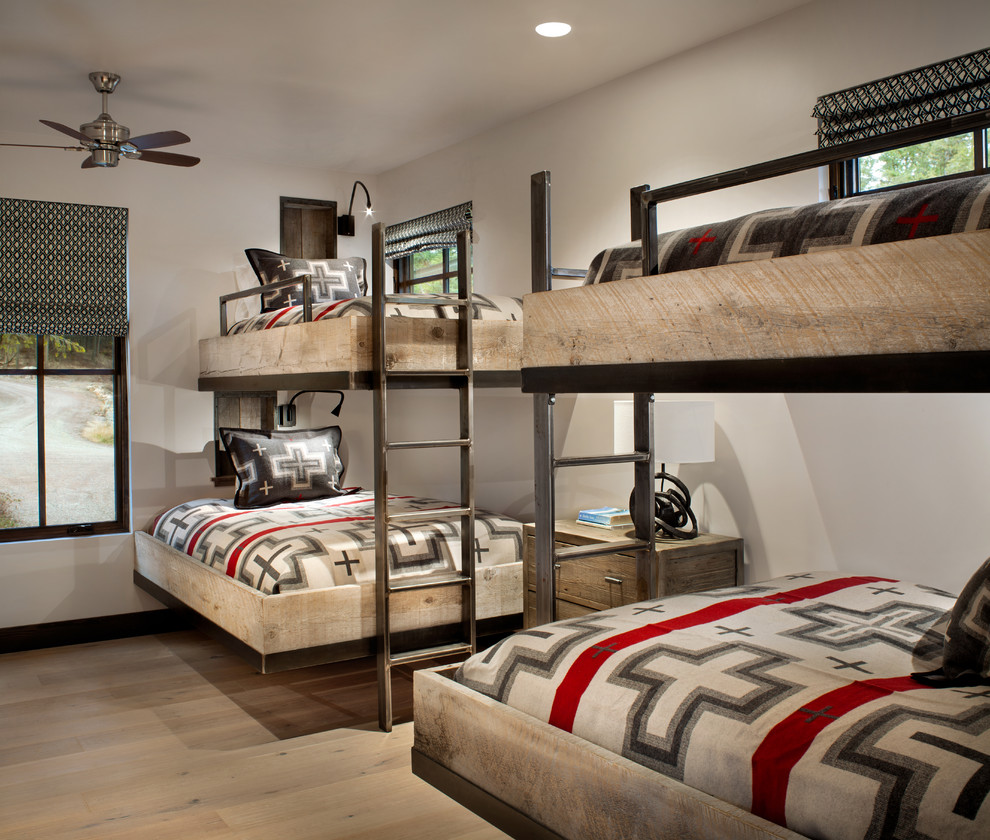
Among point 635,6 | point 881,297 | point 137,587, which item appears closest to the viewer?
point 881,297

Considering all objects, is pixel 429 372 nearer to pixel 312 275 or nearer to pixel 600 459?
pixel 600 459

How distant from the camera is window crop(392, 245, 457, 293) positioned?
5090 millimetres

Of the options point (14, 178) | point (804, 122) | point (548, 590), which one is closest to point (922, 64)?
point (804, 122)

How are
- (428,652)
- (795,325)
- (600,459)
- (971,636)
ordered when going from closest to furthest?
(795,325)
(971,636)
(600,459)
(428,652)

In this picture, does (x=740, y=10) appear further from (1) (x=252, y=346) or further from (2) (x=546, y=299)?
(1) (x=252, y=346)

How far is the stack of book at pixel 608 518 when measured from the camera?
140 inches

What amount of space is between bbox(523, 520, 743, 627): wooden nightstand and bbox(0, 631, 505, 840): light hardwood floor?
2.67 ft

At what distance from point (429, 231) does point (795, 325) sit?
3.90 m

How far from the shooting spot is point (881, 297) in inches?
51.6

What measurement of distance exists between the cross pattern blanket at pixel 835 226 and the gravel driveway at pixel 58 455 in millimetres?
3848

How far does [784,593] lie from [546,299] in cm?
117

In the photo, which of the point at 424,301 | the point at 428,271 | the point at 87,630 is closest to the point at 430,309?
the point at 424,301

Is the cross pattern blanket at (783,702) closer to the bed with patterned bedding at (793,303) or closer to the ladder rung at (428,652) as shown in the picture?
the bed with patterned bedding at (793,303)

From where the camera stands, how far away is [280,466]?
4.38m
